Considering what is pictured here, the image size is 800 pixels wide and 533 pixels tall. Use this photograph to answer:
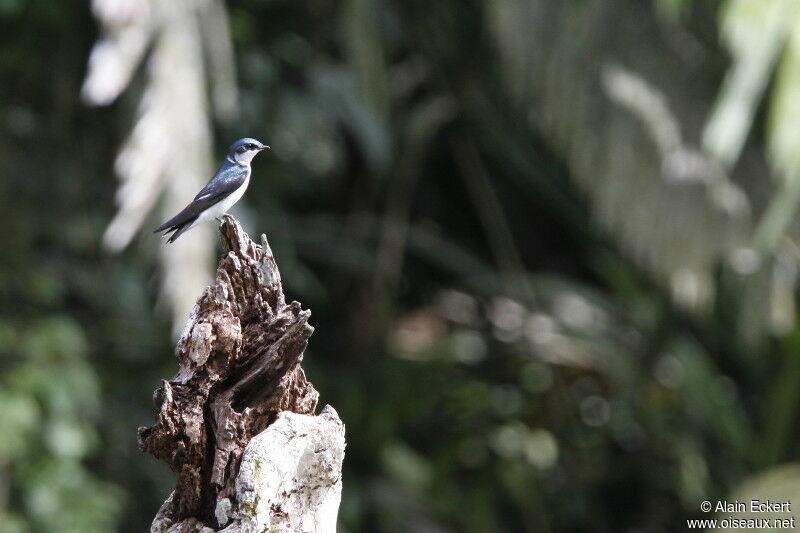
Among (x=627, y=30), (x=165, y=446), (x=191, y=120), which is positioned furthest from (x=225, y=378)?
(x=627, y=30)

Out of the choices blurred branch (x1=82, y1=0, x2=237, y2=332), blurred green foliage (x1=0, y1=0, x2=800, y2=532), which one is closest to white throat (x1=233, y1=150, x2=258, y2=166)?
blurred branch (x1=82, y1=0, x2=237, y2=332)

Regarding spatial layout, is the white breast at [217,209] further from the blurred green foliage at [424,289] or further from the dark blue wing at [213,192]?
the blurred green foliage at [424,289]

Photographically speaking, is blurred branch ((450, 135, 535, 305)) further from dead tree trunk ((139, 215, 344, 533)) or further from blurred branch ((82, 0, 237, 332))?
dead tree trunk ((139, 215, 344, 533))

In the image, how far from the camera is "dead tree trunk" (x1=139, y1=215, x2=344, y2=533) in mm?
2877

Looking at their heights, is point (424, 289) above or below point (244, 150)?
above

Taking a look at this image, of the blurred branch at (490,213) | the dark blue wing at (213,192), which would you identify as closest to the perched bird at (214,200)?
the dark blue wing at (213,192)

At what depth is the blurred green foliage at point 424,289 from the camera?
31.1 ft

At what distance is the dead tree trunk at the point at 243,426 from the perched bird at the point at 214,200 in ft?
3.69

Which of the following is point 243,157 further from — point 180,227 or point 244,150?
point 180,227

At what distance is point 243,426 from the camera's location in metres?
3.02

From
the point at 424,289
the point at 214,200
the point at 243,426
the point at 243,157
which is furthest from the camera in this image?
the point at 424,289

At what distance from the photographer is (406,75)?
1099 centimetres

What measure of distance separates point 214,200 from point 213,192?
0.05 metres

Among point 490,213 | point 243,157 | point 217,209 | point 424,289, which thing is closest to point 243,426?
point 217,209
